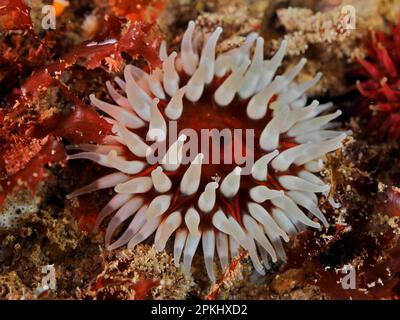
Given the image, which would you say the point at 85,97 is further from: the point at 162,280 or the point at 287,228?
the point at 287,228

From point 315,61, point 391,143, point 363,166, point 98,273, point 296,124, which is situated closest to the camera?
point 98,273

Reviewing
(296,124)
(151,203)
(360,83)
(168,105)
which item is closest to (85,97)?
(168,105)

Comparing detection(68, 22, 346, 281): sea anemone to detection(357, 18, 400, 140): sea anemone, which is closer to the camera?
detection(68, 22, 346, 281): sea anemone

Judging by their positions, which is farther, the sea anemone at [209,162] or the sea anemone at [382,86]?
the sea anemone at [382,86]
